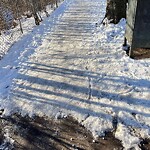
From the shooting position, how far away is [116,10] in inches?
396

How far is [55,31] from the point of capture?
454 inches

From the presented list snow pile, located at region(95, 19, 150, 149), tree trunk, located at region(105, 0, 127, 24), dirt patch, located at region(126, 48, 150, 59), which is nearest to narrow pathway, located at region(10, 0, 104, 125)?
snow pile, located at region(95, 19, 150, 149)

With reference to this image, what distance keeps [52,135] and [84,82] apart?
6.72 feet

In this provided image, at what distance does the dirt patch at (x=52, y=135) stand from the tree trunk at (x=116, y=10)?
568 cm

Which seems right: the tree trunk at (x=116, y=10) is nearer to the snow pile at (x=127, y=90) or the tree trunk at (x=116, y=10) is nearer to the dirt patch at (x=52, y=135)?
the snow pile at (x=127, y=90)

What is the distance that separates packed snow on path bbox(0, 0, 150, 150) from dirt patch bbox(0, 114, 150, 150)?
17 cm

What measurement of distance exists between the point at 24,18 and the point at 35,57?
1167 cm

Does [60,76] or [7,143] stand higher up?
[60,76]

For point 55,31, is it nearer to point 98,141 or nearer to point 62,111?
point 62,111

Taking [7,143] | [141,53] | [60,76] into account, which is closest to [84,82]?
[60,76]

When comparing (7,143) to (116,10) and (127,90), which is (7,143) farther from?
(116,10)

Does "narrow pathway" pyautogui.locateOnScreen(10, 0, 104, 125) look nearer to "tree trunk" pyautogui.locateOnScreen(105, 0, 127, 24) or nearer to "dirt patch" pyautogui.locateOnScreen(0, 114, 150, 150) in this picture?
"dirt patch" pyautogui.locateOnScreen(0, 114, 150, 150)

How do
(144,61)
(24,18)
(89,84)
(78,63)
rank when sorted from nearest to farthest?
(89,84) → (144,61) → (78,63) → (24,18)

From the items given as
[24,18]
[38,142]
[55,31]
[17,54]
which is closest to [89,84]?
[38,142]
